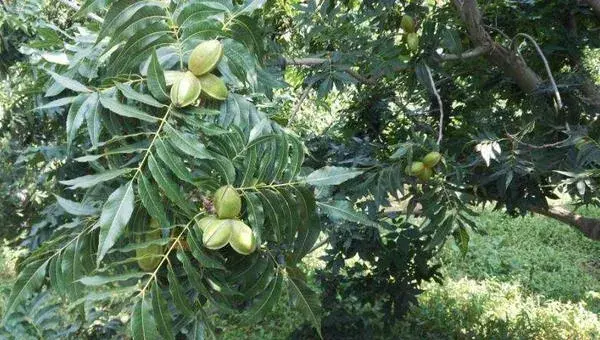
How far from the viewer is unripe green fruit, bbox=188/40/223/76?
1.00 meters

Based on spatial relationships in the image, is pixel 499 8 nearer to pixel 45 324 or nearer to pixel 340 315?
pixel 340 315

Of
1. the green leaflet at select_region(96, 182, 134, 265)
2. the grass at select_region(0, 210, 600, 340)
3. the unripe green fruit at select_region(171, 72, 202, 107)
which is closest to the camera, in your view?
the green leaflet at select_region(96, 182, 134, 265)

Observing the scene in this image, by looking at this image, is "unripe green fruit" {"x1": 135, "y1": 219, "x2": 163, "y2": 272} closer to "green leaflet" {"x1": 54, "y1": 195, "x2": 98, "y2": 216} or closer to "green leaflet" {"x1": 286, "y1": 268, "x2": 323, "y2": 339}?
"green leaflet" {"x1": 54, "y1": 195, "x2": 98, "y2": 216}

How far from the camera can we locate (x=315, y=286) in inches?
217

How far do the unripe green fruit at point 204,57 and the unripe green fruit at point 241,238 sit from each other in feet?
0.90

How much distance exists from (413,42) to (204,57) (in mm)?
1204

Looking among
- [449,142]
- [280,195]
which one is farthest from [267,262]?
[449,142]

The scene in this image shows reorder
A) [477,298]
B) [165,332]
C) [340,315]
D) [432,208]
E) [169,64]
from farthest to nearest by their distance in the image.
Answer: [477,298]
[340,315]
[432,208]
[169,64]
[165,332]

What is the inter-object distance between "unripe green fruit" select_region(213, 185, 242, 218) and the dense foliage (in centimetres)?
1

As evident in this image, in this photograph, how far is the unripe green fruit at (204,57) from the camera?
1005 mm

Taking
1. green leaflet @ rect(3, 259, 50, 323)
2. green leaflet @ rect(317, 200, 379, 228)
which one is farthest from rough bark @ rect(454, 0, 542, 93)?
green leaflet @ rect(3, 259, 50, 323)

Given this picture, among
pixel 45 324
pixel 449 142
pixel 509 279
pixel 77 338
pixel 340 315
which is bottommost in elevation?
pixel 509 279

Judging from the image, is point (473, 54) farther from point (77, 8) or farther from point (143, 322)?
point (143, 322)

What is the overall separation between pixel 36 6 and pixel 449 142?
2026 millimetres
